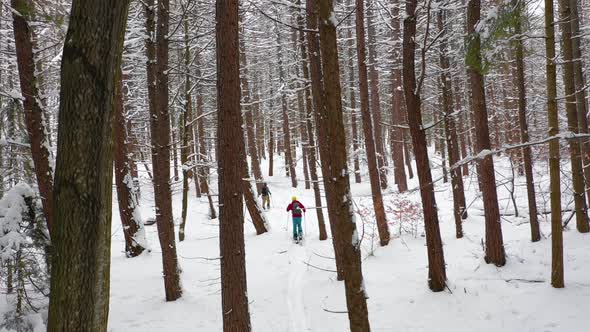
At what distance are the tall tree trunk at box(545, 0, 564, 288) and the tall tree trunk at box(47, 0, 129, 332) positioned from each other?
6.54m

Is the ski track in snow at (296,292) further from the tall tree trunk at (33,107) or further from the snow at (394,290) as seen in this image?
the tall tree trunk at (33,107)

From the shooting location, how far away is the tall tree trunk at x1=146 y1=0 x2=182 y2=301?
7773 millimetres

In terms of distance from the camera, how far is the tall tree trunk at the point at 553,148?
623 cm

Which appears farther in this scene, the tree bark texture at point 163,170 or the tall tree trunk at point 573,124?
the tall tree trunk at point 573,124

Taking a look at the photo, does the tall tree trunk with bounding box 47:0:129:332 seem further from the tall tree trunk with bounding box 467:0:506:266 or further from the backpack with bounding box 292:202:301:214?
the backpack with bounding box 292:202:301:214

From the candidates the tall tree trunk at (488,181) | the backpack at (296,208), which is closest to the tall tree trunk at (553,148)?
the tall tree trunk at (488,181)

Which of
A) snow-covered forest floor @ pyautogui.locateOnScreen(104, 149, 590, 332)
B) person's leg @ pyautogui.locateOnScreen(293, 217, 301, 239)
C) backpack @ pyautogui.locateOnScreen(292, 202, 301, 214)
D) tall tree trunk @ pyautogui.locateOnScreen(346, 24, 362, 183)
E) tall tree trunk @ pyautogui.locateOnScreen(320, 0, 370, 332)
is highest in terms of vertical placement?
tall tree trunk @ pyautogui.locateOnScreen(346, 24, 362, 183)

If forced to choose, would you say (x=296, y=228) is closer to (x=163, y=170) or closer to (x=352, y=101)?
(x=163, y=170)

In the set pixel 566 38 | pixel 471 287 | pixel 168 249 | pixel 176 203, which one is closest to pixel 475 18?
pixel 566 38

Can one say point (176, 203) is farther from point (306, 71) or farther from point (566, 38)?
point (566, 38)

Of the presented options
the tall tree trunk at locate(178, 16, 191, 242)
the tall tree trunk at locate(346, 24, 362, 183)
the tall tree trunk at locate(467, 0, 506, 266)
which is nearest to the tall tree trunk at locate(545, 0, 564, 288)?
the tall tree trunk at locate(467, 0, 506, 266)

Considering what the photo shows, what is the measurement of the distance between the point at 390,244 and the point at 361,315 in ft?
23.9

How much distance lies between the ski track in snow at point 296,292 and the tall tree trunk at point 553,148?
176 inches

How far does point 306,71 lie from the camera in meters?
12.2
